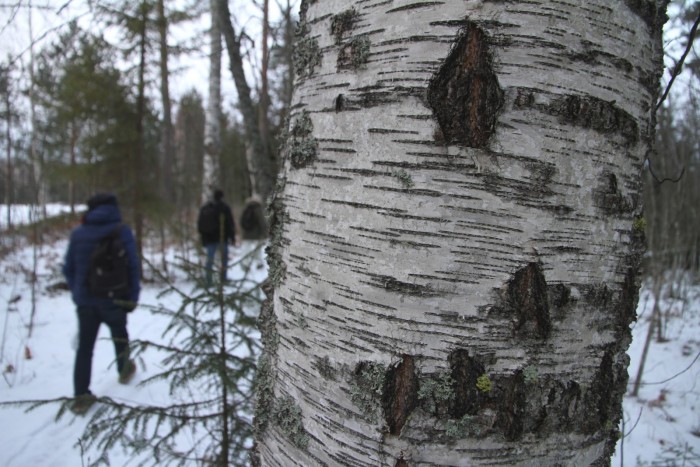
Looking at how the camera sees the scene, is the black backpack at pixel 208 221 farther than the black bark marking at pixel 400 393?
Yes

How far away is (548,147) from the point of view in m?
0.70

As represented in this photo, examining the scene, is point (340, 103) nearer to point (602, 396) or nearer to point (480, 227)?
point (480, 227)

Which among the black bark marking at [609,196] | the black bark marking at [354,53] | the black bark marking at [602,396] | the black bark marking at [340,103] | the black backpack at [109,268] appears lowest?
the black backpack at [109,268]

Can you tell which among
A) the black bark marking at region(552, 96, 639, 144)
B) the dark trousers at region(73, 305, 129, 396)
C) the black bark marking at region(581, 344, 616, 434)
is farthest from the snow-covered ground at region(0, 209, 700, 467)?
the black bark marking at region(552, 96, 639, 144)

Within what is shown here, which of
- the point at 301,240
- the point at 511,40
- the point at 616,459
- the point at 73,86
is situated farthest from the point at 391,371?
the point at 73,86

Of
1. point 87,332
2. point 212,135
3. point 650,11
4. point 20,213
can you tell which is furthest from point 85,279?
point 20,213

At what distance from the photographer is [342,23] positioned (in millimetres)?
814

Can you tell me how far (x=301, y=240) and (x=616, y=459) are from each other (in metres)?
3.62

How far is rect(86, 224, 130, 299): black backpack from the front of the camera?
139 inches

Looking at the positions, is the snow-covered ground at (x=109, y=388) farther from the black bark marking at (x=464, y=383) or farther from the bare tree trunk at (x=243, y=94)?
the black bark marking at (x=464, y=383)

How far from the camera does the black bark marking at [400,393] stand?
2.39ft

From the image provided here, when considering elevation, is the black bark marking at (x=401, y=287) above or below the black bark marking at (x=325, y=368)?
above

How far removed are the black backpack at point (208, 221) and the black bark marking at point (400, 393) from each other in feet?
24.2

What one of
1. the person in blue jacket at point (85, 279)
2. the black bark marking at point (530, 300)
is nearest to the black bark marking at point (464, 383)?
the black bark marking at point (530, 300)
